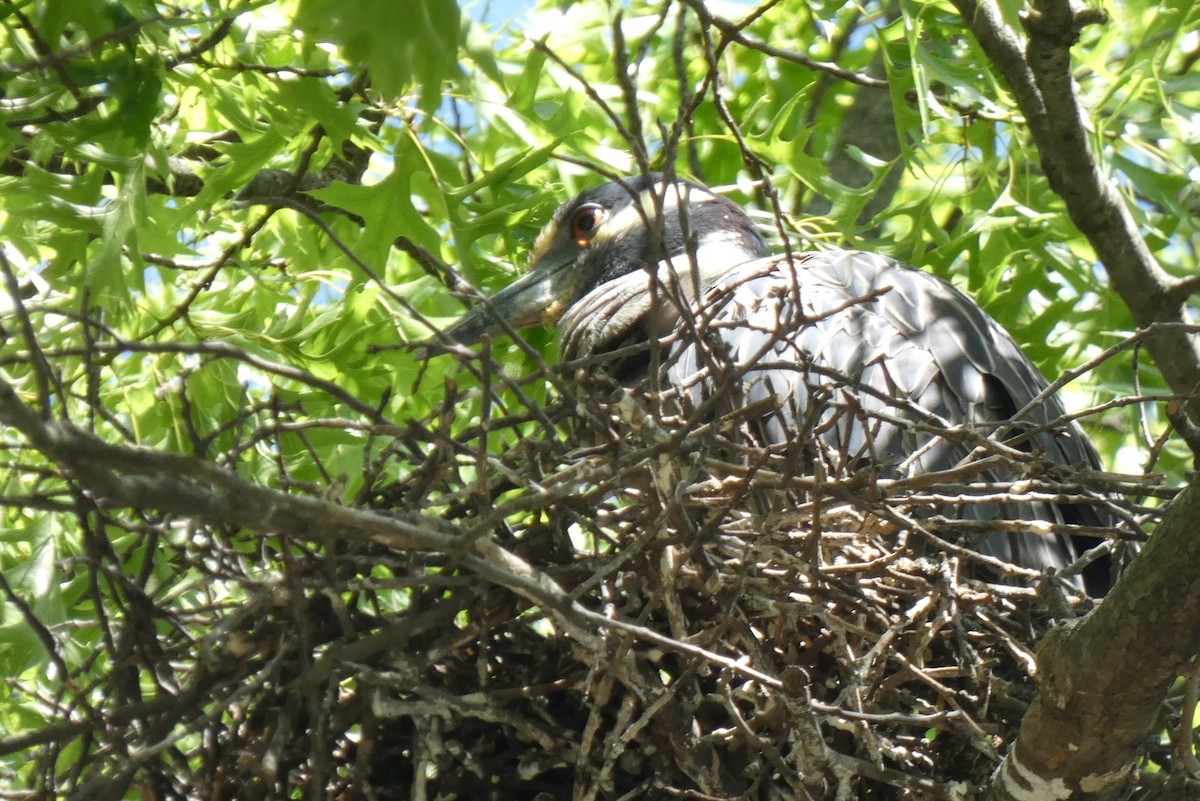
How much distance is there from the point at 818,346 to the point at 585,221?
3.08ft

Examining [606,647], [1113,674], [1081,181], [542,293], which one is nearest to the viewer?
[1113,674]

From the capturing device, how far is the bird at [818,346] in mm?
1708

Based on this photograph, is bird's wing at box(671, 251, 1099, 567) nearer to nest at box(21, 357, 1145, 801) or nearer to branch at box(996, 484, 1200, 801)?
nest at box(21, 357, 1145, 801)

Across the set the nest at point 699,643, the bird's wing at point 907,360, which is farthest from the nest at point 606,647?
the bird's wing at point 907,360

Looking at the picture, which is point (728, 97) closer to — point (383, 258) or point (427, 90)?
point (383, 258)

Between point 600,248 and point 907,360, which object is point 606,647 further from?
point 600,248

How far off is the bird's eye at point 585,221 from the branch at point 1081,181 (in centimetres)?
115

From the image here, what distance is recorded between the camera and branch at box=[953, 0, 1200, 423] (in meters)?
2.31

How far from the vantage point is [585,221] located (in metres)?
3.31

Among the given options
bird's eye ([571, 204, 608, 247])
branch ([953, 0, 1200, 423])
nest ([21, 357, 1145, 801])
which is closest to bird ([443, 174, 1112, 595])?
bird's eye ([571, 204, 608, 247])

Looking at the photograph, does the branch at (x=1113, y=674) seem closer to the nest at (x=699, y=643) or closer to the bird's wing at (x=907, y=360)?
the nest at (x=699, y=643)

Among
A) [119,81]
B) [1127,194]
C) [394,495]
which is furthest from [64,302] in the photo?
[1127,194]

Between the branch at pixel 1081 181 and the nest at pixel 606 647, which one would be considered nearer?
the nest at pixel 606 647

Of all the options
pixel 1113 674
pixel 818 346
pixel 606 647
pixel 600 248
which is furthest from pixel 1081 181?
pixel 606 647
